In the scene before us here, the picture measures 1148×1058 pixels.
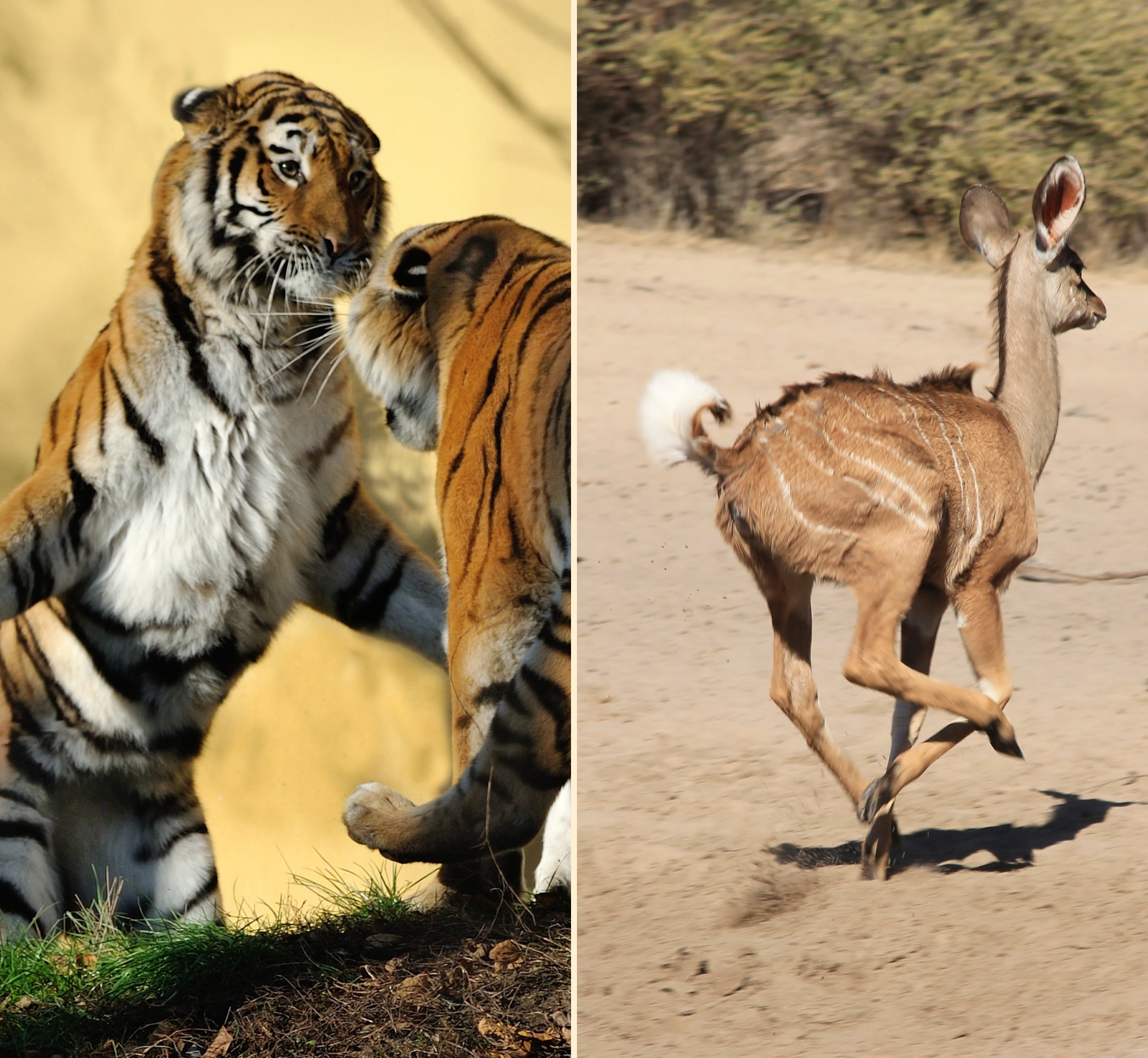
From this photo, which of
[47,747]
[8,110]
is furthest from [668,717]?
[8,110]

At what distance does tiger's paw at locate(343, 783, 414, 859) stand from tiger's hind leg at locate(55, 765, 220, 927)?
518 mm

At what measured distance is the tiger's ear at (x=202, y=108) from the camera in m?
4.02

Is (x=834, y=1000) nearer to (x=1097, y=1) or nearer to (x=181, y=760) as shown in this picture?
(x=181, y=760)

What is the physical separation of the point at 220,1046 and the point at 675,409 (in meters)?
2.33

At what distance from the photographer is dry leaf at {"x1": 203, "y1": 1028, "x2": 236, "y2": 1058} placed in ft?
12.5

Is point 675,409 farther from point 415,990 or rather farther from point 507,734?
point 415,990

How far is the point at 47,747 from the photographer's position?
13.5 feet

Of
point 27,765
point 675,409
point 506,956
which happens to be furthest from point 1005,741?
point 27,765

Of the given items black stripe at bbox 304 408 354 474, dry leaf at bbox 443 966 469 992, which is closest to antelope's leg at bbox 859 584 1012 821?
dry leaf at bbox 443 966 469 992

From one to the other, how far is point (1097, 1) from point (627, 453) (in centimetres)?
165

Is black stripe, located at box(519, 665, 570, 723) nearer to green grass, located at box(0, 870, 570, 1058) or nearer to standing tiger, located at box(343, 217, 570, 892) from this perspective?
standing tiger, located at box(343, 217, 570, 892)

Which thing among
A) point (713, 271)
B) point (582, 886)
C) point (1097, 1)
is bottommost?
point (582, 886)

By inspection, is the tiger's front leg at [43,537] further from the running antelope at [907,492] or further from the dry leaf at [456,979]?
the running antelope at [907,492]

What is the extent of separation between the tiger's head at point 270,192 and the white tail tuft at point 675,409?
1.26 m
